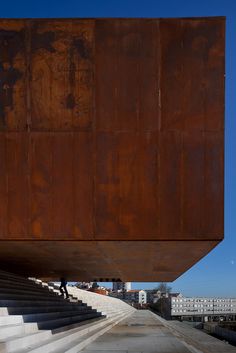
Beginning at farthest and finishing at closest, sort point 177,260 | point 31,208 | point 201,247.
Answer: point 177,260 < point 201,247 < point 31,208

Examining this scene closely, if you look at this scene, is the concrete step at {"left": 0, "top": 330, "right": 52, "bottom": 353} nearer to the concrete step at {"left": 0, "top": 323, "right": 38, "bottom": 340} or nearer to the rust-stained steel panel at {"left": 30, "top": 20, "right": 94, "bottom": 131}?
the concrete step at {"left": 0, "top": 323, "right": 38, "bottom": 340}

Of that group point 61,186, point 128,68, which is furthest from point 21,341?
point 128,68

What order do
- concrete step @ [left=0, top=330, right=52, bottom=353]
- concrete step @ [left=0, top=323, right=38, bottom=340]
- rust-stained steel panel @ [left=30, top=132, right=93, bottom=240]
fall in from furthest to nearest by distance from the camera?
rust-stained steel panel @ [left=30, top=132, right=93, bottom=240], concrete step @ [left=0, top=323, right=38, bottom=340], concrete step @ [left=0, top=330, right=52, bottom=353]

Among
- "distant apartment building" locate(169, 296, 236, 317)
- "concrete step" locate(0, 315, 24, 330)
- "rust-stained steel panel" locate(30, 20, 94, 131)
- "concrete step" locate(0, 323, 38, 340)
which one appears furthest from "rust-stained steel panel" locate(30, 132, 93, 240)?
"distant apartment building" locate(169, 296, 236, 317)

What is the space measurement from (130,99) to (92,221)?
3.55 m

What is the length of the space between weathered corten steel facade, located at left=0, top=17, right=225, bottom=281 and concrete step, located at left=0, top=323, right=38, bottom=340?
2.32 metres

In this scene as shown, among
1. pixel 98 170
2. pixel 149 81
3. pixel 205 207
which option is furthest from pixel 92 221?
pixel 149 81

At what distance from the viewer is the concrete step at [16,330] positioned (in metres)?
9.04

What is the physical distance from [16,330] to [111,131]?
5.65m

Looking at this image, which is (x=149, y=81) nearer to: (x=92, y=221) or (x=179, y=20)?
(x=179, y=20)

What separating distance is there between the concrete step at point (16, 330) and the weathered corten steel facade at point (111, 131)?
2.32 m

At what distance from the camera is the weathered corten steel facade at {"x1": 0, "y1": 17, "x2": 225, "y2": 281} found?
40.1 ft

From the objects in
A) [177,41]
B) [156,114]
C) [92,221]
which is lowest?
[92,221]

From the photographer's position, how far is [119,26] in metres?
12.5
